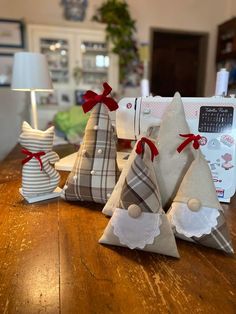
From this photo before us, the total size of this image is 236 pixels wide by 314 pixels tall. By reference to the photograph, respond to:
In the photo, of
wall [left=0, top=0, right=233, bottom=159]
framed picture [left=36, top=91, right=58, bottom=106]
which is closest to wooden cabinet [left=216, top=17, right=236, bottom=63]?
wall [left=0, top=0, right=233, bottom=159]

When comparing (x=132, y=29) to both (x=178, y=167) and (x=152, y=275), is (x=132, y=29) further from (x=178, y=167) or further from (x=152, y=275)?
(x=152, y=275)

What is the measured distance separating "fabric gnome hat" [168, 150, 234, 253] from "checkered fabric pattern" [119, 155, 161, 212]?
0.24 ft

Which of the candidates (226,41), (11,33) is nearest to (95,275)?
(11,33)

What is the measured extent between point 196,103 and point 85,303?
0.67 m

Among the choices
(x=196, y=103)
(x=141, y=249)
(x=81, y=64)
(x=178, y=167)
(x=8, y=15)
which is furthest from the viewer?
(x=81, y=64)

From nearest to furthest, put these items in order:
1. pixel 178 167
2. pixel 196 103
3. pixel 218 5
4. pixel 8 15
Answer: pixel 178 167 → pixel 196 103 → pixel 8 15 → pixel 218 5

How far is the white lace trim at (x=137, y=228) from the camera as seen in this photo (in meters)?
0.53

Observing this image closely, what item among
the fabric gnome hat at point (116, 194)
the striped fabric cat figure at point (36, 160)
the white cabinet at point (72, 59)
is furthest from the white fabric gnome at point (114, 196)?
the white cabinet at point (72, 59)

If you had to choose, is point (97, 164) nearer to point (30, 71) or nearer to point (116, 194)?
point (116, 194)

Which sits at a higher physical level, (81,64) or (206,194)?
(81,64)

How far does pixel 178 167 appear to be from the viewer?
671 mm

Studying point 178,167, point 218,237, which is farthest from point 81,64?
point 218,237

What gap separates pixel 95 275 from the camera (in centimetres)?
48

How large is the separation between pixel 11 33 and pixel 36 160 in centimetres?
242
